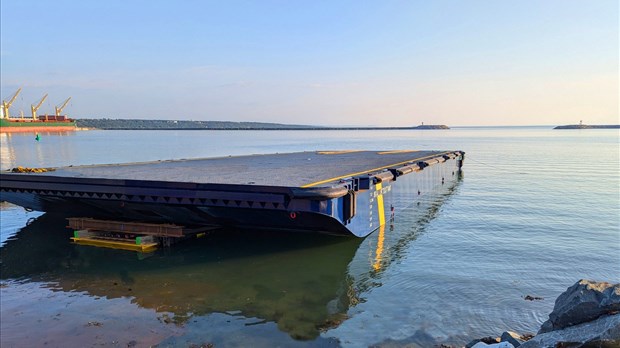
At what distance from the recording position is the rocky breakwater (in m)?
4.52

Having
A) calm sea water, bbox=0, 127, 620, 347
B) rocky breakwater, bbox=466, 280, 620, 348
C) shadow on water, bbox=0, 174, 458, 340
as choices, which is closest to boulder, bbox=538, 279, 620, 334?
rocky breakwater, bbox=466, 280, 620, 348

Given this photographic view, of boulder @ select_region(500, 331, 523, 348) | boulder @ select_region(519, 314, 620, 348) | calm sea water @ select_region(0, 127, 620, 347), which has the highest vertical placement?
boulder @ select_region(519, 314, 620, 348)

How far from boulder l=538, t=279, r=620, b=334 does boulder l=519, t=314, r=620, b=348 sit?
5.4 inches

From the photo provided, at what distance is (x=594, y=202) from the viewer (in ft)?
65.8

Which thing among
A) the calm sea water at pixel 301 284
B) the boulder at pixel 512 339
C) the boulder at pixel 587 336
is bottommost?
the calm sea water at pixel 301 284

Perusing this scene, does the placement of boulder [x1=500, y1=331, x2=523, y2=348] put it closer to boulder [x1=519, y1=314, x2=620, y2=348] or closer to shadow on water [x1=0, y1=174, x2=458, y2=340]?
boulder [x1=519, y1=314, x2=620, y2=348]

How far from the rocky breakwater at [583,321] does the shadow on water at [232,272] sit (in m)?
3.28

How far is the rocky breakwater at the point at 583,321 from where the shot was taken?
4520mm

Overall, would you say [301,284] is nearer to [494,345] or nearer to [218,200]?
[218,200]

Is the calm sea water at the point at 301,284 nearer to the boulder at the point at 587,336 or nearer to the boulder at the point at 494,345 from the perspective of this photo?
the boulder at the point at 494,345

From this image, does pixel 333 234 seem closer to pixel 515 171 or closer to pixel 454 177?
pixel 454 177

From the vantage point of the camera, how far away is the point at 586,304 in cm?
532

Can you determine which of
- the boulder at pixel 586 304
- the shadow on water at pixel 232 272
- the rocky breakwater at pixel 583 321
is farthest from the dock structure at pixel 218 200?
the boulder at pixel 586 304

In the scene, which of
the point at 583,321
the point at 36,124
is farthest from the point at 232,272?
the point at 36,124
